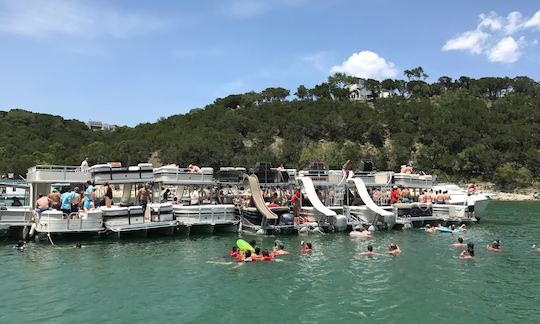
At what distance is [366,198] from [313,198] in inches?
157

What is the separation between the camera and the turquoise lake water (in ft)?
45.7

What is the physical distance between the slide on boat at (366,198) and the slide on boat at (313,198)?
2.92 metres

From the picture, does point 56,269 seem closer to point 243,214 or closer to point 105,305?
point 105,305

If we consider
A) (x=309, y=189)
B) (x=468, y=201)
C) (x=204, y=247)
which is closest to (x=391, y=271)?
(x=204, y=247)

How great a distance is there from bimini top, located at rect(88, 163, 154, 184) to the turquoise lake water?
4.00 metres

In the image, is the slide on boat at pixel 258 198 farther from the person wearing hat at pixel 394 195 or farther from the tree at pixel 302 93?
the tree at pixel 302 93

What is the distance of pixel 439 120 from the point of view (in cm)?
11331

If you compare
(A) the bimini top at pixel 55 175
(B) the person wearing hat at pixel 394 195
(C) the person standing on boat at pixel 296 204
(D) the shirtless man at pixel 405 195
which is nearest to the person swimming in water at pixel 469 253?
(C) the person standing on boat at pixel 296 204

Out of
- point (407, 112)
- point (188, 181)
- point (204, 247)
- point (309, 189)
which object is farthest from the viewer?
point (407, 112)

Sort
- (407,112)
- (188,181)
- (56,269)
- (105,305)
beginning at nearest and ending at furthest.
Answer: (105,305) → (56,269) → (188,181) → (407,112)

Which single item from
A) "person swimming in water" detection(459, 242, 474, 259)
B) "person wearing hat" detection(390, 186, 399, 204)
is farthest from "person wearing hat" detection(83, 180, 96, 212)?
"person wearing hat" detection(390, 186, 399, 204)

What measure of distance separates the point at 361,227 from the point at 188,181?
11.7 meters

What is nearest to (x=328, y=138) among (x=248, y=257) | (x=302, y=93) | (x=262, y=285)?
(x=302, y=93)

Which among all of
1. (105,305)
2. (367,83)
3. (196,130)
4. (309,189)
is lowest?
(105,305)
